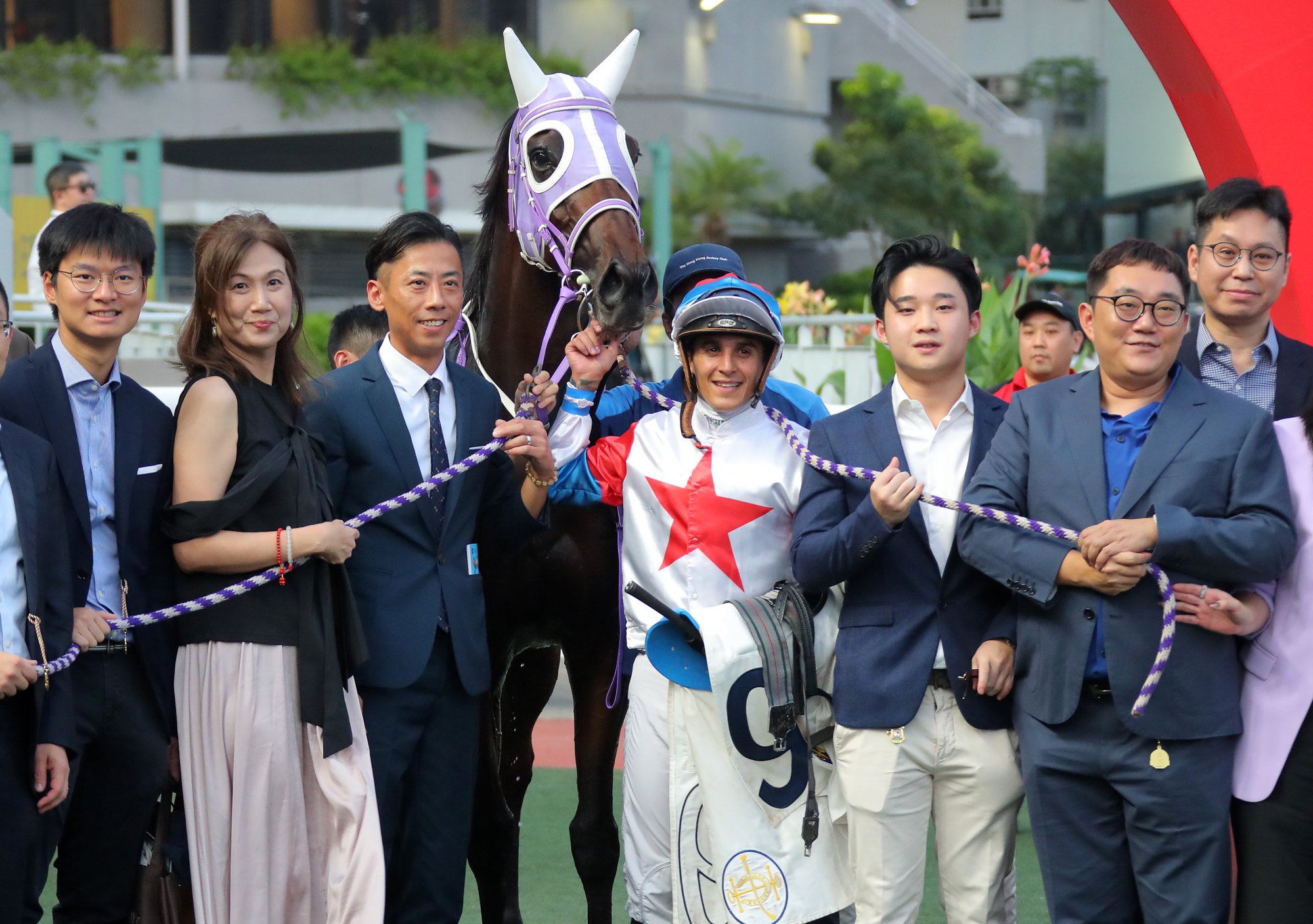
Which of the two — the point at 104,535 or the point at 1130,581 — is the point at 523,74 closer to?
the point at 104,535

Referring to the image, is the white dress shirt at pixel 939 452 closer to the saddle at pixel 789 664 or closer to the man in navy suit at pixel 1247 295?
the saddle at pixel 789 664

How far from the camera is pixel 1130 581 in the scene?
253 centimetres

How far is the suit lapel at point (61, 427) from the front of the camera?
8.70 feet

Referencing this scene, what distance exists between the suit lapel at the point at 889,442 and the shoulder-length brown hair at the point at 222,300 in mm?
1218

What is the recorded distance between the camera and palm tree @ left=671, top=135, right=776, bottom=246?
2542cm

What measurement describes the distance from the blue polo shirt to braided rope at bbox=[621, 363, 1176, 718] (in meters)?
0.11

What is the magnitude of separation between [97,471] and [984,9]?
30.0 metres

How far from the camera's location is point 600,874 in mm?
3465

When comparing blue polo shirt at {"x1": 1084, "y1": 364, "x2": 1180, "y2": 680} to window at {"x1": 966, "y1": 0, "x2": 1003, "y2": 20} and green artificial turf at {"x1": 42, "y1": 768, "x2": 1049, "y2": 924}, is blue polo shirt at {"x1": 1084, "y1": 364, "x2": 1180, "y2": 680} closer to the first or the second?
green artificial turf at {"x1": 42, "y1": 768, "x2": 1049, "y2": 924}

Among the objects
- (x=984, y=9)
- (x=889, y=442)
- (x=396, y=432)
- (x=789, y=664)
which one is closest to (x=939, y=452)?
(x=889, y=442)

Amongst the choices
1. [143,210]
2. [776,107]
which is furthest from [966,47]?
[143,210]

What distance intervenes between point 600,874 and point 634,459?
115 centimetres

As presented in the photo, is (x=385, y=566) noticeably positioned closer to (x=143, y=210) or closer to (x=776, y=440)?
(x=776, y=440)

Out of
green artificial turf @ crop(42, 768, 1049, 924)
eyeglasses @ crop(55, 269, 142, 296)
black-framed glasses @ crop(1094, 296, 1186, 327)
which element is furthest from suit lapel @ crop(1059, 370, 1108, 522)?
eyeglasses @ crop(55, 269, 142, 296)
